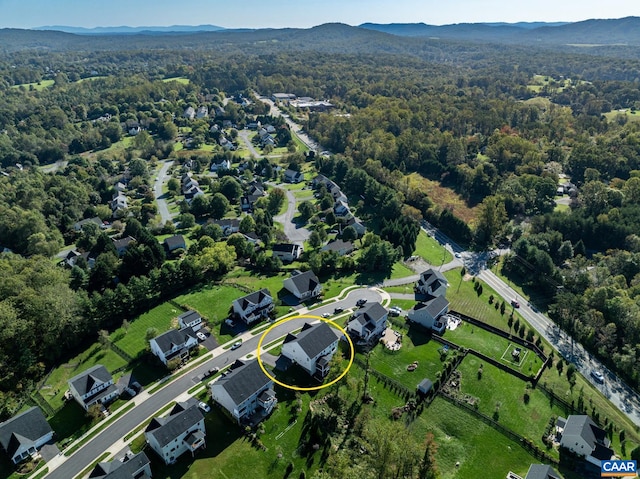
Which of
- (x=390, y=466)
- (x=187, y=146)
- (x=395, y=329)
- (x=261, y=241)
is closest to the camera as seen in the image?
(x=390, y=466)

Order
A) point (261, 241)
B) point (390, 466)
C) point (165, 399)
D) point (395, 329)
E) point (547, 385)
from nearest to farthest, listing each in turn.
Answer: point (390, 466) → point (165, 399) → point (547, 385) → point (395, 329) → point (261, 241)

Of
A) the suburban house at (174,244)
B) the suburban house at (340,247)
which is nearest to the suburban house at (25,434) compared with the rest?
the suburban house at (174,244)

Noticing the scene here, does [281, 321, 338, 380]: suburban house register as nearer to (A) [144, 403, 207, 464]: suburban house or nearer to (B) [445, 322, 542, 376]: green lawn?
(A) [144, 403, 207, 464]: suburban house

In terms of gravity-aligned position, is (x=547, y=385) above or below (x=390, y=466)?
below

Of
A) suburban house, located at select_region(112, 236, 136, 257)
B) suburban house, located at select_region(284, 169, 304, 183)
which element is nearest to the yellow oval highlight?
suburban house, located at select_region(112, 236, 136, 257)

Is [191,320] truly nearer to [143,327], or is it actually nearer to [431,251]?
[143,327]

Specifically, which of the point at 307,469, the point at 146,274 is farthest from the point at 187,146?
the point at 307,469

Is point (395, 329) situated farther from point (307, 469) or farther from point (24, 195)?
point (24, 195)
